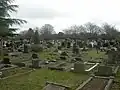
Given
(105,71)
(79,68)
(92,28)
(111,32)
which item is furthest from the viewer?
(92,28)

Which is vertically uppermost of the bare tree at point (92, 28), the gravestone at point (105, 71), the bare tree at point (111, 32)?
the bare tree at point (92, 28)

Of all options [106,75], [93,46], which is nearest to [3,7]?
[106,75]

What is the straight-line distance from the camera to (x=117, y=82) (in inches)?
445

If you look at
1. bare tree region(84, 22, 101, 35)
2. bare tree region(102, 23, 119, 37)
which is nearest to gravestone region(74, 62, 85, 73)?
bare tree region(102, 23, 119, 37)

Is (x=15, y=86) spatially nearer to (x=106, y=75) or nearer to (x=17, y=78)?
(x=17, y=78)

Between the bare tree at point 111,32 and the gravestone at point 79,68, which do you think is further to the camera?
the bare tree at point 111,32

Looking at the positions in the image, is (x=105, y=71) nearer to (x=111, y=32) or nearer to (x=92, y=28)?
(x=111, y=32)

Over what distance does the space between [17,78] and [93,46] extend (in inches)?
1438

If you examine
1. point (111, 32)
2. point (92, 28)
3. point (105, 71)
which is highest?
point (92, 28)

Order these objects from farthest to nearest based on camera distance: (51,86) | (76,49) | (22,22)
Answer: (76,49) → (22,22) → (51,86)

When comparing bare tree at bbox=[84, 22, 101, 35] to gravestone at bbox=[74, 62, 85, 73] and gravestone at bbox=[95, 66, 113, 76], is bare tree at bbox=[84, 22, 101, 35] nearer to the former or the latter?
gravestone at bbox=[74, 62, 85, 73]

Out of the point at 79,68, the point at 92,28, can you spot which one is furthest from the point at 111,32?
the point at 79,68

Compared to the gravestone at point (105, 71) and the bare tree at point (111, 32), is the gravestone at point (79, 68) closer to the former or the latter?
the gravestone at point (105, 71)

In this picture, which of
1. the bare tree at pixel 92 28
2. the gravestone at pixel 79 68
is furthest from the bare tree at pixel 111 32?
the gravestone at pixel 79 68
